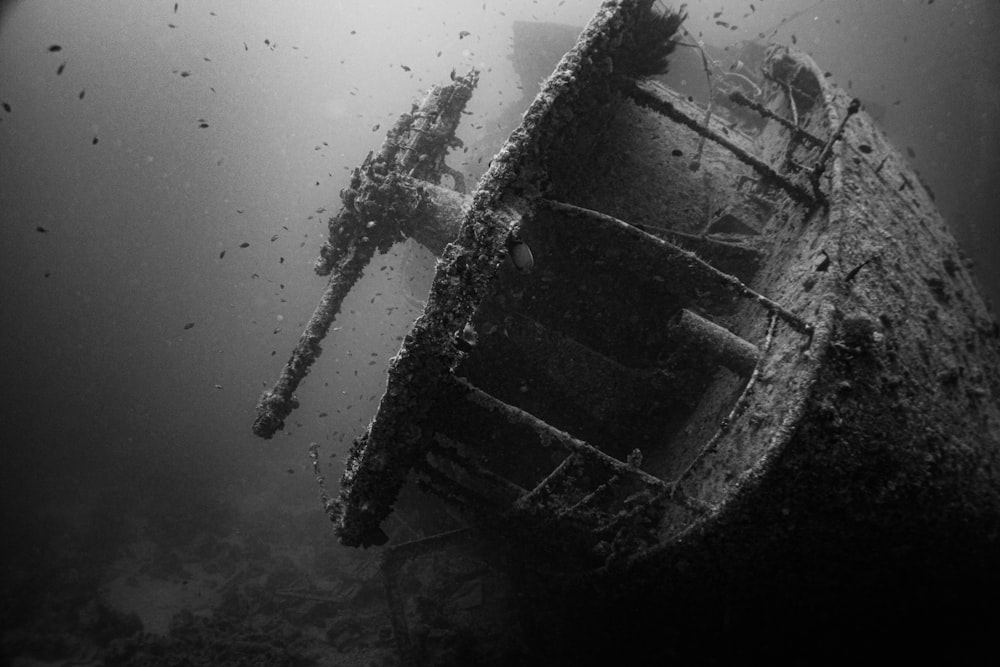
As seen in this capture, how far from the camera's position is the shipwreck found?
8.82 ft

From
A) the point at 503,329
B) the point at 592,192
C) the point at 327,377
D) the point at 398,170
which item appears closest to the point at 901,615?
the point at 503,329

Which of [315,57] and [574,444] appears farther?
[315,57]

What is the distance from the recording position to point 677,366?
13.2ft

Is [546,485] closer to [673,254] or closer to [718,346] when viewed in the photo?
[718,346]

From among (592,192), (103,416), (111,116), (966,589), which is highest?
(592,192)

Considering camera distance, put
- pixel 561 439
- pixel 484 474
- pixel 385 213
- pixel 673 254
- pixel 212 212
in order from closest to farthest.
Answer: pixel 561 439
pixel 673 254
pixel 484 474
pixel 385 213
pixel 212 212

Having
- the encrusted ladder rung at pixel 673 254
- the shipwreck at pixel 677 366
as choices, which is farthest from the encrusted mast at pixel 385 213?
the encrusted ladder rung at pixel 673 254

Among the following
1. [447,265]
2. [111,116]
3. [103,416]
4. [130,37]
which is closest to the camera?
[447,265]

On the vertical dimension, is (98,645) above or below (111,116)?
above

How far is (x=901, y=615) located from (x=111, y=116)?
9754cm

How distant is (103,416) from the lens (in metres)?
30.5

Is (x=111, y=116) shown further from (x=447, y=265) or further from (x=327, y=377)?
(x=447, y=265)

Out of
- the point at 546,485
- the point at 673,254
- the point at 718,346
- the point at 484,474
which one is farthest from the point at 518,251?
the point at 484,474

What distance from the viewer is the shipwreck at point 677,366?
2688 mm
